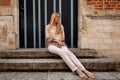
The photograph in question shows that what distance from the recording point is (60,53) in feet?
20.7

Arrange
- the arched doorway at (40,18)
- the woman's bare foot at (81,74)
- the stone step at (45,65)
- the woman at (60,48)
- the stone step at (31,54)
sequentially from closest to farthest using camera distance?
the woman's bare foot at (81,74), the woman at (60,48), the stone step at (45,65), the stone step at (31,54), the arched doorway at (40,18)

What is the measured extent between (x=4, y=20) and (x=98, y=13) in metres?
2.65

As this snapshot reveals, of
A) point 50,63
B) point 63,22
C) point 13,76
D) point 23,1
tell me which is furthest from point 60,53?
point 23,1

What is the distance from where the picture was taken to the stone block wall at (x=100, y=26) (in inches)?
284

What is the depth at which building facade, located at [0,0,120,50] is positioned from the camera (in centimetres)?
721

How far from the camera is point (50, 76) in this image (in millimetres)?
5848

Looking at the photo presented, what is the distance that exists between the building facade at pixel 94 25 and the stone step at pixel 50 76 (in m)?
1.25

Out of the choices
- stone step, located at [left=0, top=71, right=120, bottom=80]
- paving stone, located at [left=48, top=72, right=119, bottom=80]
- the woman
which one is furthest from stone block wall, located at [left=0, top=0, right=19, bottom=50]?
paving stone, located at [left=48, top=72, right=119, bottom=80]

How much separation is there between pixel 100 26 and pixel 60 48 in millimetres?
1484

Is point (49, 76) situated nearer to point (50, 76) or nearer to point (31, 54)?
point (50, 76)

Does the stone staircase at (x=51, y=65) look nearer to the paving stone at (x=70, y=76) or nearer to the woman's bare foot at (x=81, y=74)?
the paving stone at (x=70, y=76)

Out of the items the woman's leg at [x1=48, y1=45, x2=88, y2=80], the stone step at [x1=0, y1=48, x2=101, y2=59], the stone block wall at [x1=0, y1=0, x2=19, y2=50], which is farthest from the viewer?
the stone block wall at [x1=0, y1=0, x2=19, y2=50]

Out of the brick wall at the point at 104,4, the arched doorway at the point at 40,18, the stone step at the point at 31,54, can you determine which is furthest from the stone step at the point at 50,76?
the brick wall at the point at 104,4

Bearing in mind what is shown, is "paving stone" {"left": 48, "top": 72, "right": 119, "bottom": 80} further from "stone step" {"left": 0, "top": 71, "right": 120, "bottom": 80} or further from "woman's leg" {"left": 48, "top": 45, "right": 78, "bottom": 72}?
"woman's leg" {"left": 48, "top": 45, "right": 78, "bottom": 72}
